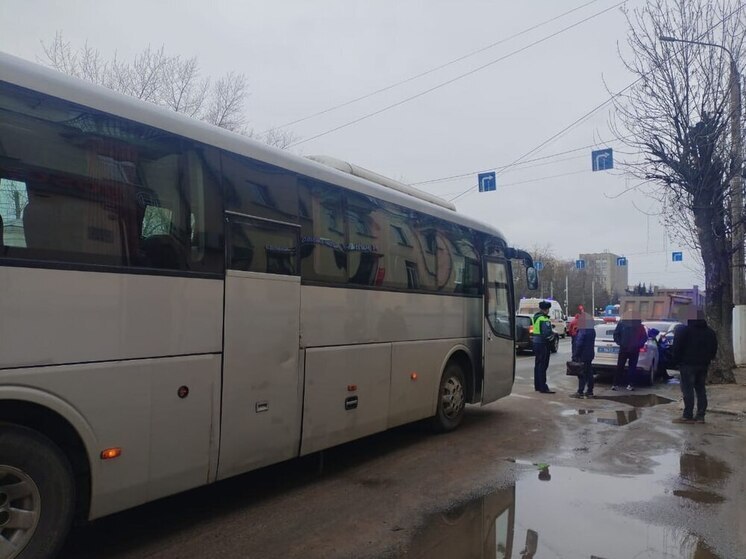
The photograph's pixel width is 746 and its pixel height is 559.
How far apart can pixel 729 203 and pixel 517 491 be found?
1132cm

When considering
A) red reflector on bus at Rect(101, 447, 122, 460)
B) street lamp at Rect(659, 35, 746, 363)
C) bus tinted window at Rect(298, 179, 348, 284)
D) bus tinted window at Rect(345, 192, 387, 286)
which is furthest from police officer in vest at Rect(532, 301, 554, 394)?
red reflector on bus at Rect(101, 447, 122, 460)

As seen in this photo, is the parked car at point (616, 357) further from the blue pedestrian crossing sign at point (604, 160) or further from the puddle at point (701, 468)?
the puddle at point (701, 468)

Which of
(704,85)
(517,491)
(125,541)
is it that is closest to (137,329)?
(125,541)

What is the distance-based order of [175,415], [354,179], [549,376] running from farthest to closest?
[549,376]
[354,179]
[175,415]

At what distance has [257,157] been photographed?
512 cm

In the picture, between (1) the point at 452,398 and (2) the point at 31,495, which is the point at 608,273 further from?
(2) the point at 31,495

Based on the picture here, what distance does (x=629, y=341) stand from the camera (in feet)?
44.0

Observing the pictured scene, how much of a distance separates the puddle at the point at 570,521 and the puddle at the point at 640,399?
504cm

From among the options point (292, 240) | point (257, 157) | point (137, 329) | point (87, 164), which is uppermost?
point (257, 157)

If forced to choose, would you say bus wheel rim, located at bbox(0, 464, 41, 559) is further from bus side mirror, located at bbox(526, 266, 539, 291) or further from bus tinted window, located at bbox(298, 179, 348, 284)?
bus side mirror, located at bbox(526, 266, 539, 291)

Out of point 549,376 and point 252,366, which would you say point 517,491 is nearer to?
point 252,366

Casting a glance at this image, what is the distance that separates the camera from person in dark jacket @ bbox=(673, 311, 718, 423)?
8992mm

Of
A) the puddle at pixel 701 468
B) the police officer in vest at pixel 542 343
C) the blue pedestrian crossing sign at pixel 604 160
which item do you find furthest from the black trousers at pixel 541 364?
the puddle at pixel 701 468

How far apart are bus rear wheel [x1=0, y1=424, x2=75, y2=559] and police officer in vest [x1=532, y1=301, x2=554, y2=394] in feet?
34.5
